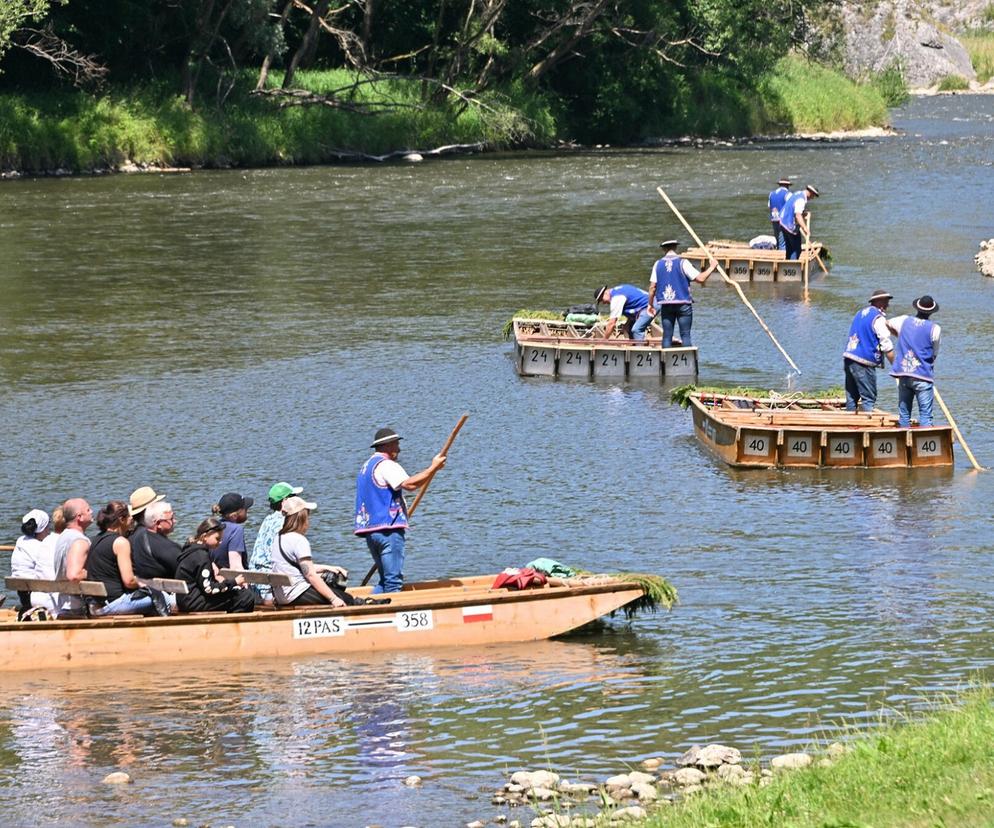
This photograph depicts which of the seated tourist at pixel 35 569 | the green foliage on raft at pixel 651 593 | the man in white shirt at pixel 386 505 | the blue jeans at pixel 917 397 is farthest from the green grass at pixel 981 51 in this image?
the seated tourist at pixel 35 569

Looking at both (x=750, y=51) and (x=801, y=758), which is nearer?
(x=801, y=758)

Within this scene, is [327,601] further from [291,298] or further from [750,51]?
[750,51]

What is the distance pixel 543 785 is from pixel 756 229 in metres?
34.7

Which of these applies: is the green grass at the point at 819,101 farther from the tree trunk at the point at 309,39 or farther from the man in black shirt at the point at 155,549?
the man in black shirt at the point at 155,549

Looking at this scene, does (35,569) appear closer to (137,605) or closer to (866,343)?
(137,605)

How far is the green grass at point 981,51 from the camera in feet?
479

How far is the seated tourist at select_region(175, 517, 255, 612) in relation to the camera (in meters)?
14.6

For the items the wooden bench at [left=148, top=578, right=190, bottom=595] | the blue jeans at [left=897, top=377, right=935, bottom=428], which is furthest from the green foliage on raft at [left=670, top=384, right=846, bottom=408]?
the wooden bench at [left=148, top=578, right=190, bottom=595]

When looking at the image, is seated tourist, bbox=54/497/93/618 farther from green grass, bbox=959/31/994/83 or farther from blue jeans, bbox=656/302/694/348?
green grass, bbox=959/31/994/83

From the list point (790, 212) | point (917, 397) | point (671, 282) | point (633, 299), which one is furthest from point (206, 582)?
point (790, 212)

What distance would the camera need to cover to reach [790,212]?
3669 centimetres

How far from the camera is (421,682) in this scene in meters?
14.1

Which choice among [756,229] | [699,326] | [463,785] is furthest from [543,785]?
[756,229]

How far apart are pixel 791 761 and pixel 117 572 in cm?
611
